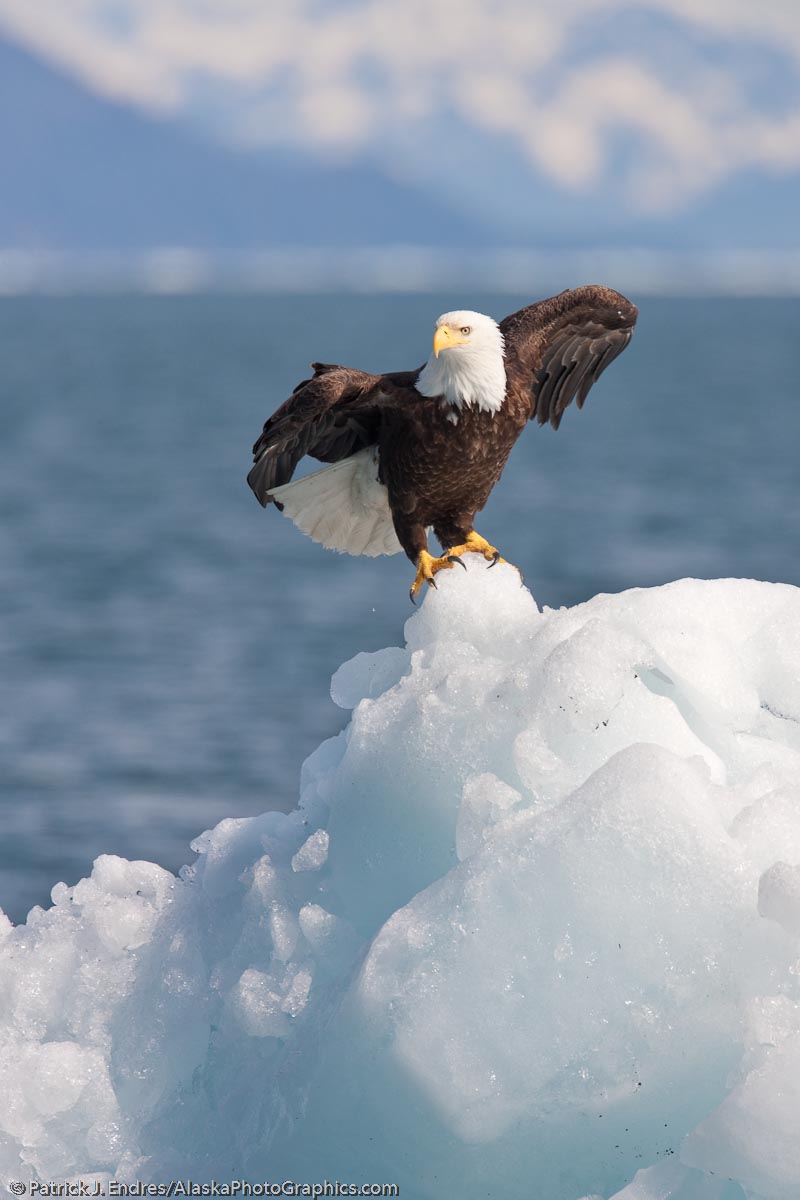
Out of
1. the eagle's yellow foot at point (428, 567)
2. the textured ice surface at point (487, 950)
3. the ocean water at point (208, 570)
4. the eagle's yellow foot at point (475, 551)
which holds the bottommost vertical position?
the textured ice surface at point (487, 950)

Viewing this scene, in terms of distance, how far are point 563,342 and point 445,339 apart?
0.74 m

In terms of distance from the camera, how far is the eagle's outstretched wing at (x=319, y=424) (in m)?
5.41

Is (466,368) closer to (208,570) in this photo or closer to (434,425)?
(434,425)

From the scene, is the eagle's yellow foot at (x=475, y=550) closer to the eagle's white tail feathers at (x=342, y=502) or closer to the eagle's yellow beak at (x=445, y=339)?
the eagle's white tail feathers at (x=342, y=502)

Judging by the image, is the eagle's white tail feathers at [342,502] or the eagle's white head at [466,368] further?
the eagle's white tail feathers at [342,502]

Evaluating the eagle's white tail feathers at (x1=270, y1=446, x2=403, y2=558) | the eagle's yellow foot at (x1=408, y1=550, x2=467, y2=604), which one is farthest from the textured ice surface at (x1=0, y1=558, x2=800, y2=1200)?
the eagle's white tail feathers at (x1=270, y1=446, x2=403, y2=558)

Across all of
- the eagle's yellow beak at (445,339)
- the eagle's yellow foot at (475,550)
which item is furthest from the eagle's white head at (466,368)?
the eagle's yellow foot at (475,550)

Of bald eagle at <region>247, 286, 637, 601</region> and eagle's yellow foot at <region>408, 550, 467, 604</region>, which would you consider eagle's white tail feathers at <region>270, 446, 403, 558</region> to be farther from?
eagle's yellow foot at <region>408, 550, 467, 604</region>

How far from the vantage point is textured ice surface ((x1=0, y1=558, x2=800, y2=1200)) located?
344 centimetres

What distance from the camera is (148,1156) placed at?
13.3 feet

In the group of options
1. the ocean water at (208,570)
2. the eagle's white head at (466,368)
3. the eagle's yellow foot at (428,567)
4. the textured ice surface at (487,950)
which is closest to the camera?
the textured ice surface at (487,950)

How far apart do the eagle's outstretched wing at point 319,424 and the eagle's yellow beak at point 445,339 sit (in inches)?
11.0

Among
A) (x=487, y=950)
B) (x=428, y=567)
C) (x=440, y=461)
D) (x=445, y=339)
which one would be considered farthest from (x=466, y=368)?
(x=487, y=950)

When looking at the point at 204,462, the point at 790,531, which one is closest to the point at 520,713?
the point at 790,531
